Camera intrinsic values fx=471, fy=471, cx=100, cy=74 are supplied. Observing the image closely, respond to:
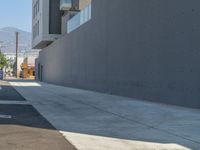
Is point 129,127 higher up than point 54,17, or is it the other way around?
point 54,17

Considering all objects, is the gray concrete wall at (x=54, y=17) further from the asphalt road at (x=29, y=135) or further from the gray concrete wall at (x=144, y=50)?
the asphalt road at (x=29, y=135)

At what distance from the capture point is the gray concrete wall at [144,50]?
60.5ft

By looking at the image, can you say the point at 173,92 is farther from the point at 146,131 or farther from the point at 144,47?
the point at 146,131

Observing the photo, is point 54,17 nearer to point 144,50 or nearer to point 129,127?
point 144,50

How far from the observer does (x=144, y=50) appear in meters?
23.6

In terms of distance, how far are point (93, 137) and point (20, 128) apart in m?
2.37

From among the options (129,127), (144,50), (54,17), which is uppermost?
(54,17)

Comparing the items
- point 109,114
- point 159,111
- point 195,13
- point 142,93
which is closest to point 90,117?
point 109,114

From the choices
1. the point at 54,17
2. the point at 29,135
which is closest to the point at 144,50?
the point at 29,135

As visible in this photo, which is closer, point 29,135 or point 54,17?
point 29,135

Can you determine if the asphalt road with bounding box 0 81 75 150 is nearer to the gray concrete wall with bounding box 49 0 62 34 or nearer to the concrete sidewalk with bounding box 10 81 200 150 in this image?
the concrete sidewalk with bounding box 10 81 200 150

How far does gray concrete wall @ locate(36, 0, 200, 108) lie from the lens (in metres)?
18.4

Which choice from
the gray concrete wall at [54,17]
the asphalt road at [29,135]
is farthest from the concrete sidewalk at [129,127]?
the gray concrete wall at [54,17]

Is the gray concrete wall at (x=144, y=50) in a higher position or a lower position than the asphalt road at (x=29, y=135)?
higher
